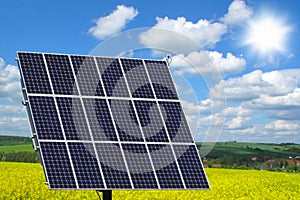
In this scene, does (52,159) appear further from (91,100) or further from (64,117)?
(91,100)

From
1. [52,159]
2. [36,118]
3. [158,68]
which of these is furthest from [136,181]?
[158,68]

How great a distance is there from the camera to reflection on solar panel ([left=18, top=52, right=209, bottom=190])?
12195mm

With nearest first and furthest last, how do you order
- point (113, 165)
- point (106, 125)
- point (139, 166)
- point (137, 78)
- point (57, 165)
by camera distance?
point (57, 165)
point (113, 165)
point (139, 166)
point (106, 125)
point (137, 78)

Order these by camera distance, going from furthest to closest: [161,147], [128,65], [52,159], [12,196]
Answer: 1. [12,196]
2. [128,65]
3. [161,147]
4. [52,159]

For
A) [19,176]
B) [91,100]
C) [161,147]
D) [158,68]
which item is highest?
[19,176]

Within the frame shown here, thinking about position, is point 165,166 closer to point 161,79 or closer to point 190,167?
point 190,167

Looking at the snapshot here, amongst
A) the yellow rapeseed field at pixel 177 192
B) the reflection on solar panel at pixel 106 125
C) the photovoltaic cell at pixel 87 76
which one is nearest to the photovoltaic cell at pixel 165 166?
the reflection on solar panel at pixel 106 125

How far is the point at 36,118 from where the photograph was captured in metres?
12.4

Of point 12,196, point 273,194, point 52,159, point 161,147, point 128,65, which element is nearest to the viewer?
point 52,159

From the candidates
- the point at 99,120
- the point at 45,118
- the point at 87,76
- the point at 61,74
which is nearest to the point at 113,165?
the point at 99,120

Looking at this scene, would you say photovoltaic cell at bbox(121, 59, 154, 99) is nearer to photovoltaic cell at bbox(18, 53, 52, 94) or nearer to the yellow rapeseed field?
photovoltaic cell at bbox(18, 53, 52, 94)

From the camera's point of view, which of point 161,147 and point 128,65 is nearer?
point 161,147

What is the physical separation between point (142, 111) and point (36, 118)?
9.69 feet

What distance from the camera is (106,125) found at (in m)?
13.1
